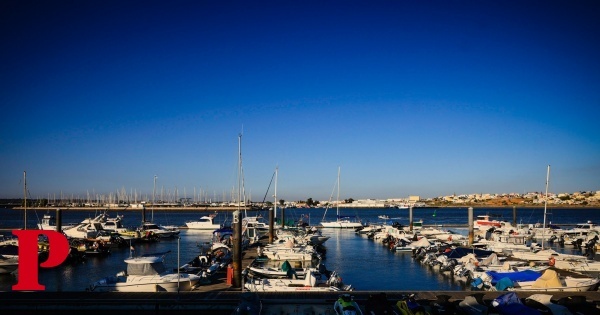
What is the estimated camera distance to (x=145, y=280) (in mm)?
24328

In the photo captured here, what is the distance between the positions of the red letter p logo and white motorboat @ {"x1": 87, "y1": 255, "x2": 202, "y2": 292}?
24.9 ft

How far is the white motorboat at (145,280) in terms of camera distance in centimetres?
2380

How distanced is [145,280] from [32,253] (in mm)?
8898

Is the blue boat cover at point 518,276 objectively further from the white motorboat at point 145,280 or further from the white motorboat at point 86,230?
the white motorboat at point 86,230

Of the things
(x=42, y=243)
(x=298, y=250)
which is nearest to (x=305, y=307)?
(x=298, y=250)

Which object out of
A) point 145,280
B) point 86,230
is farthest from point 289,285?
point 86,230

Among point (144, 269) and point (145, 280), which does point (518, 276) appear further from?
point (144, 269)

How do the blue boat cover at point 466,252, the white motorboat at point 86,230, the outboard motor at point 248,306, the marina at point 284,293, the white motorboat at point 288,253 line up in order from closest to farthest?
the outboard motor at point 248,306
the marina at point 284,293
the blue boat cover at point 466,252
the white motorboat at point 288,253
the white motorboat at point 86,230

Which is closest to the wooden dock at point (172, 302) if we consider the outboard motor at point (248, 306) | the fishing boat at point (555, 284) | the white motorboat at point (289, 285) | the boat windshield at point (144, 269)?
the outboard motor at point (248, 306)

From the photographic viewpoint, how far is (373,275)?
3644 centimetres

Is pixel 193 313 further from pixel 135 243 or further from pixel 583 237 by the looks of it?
pixel 583 237

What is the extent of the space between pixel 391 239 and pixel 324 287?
34044 mm

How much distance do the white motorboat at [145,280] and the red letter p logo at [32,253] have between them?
24.9 feet

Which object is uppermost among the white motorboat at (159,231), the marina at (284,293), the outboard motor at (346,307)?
the outboard motor at (346,307)
